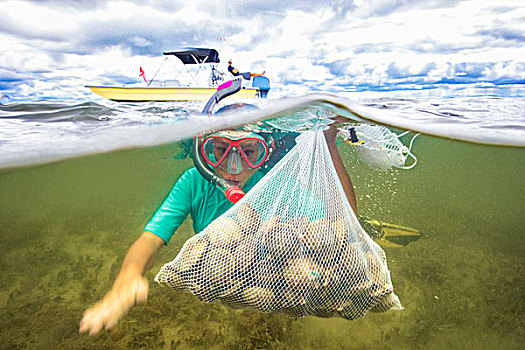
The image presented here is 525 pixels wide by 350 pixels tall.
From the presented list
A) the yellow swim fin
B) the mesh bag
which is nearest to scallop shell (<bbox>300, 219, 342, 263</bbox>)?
the mesh bag

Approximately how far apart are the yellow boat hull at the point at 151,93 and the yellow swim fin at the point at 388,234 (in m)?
7.63

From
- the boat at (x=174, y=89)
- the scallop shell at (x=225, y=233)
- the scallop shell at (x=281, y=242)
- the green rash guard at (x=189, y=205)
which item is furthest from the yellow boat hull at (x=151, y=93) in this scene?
the scallop shell at (x=281, y=242)

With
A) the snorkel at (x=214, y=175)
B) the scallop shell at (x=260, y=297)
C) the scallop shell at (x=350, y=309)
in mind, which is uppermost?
the snorkel at (x=214, y=175)

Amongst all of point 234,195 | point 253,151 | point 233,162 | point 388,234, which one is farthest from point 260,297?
point 388,234

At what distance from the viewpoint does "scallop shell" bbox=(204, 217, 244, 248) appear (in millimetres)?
2623

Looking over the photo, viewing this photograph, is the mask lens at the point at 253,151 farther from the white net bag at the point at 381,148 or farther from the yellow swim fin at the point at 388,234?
the yellow swim fin at the point at 388,234

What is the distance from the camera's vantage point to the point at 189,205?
373 centimetres

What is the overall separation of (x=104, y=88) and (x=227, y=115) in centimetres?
797

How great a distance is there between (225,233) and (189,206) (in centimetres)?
126

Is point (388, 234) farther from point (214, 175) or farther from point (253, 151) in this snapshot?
point (214, 175)

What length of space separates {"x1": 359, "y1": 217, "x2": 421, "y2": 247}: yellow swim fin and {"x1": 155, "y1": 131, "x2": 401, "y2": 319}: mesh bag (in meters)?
6.39

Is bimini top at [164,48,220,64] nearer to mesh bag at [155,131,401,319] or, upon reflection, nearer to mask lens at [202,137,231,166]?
mask lens at [202,137,231,166]

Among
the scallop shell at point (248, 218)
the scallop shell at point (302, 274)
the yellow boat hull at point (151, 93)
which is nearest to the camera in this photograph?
the scallop shell at point (302, 274)

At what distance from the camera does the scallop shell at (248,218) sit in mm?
2762
